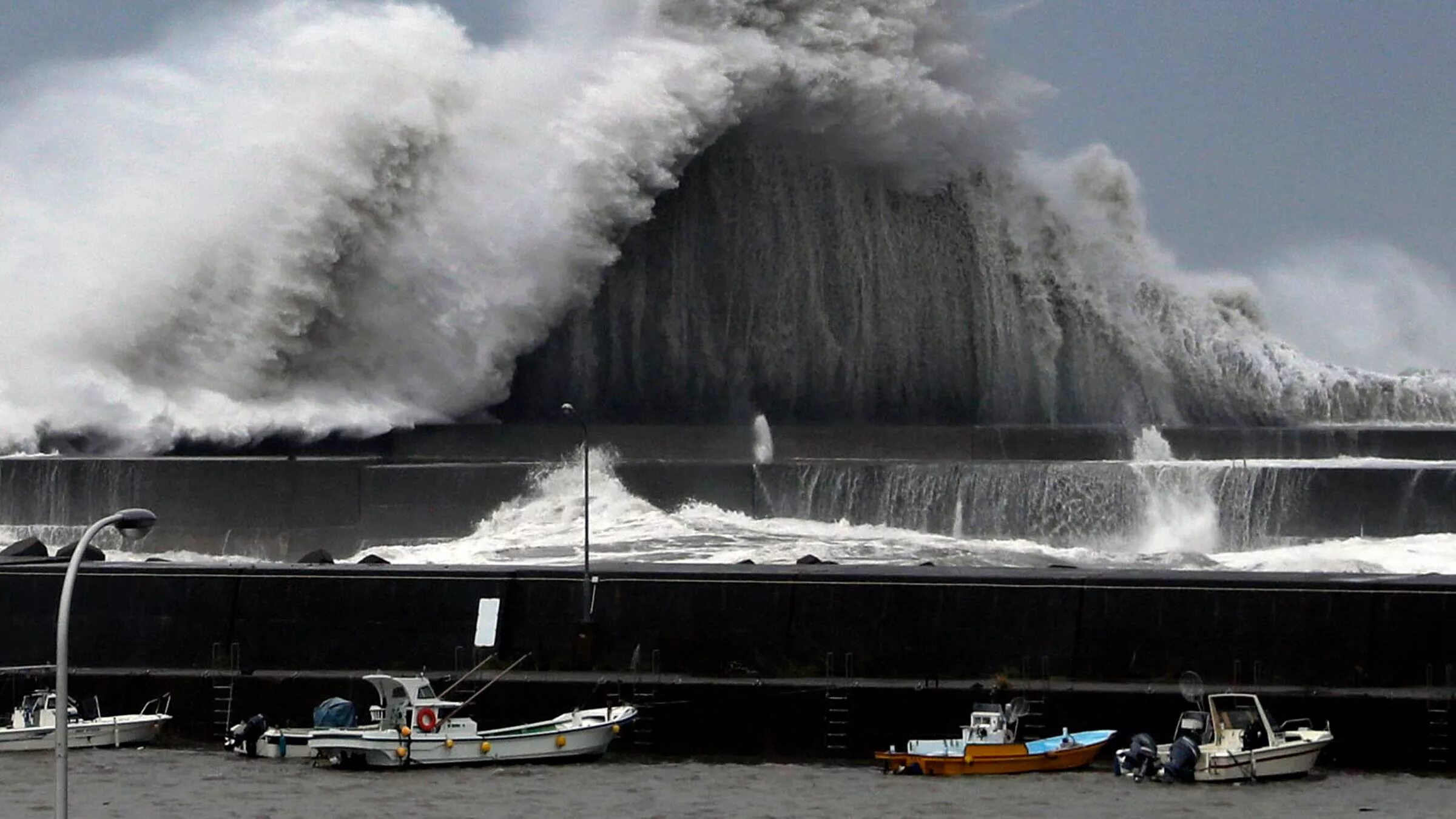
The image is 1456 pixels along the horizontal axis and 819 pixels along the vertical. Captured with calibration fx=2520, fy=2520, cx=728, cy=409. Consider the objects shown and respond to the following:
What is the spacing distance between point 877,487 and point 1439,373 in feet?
63.2

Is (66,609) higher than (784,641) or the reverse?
higher

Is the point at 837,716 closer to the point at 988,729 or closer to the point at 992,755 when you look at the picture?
the point at 988,729

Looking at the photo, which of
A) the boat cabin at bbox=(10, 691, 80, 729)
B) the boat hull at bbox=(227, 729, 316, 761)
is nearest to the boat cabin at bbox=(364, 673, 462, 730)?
the boat hull at bbox=(227, 729, 316, 761)

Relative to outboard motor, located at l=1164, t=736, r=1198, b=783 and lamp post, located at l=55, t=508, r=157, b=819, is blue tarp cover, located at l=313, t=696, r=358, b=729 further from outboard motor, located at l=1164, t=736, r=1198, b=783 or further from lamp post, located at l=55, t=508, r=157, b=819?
lamp post, located at l=55, t=508, r=157, b=819

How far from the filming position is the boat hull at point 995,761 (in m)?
21.4

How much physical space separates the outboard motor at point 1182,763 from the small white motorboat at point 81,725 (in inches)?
368

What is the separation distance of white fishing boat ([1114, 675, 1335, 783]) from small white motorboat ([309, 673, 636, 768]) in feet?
15.0

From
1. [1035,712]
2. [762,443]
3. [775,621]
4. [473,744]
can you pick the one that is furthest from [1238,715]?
[762,443]

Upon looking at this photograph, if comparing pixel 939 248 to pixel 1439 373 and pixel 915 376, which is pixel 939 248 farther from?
pixel 1439 373

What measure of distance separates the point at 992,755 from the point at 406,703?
525 centimetres

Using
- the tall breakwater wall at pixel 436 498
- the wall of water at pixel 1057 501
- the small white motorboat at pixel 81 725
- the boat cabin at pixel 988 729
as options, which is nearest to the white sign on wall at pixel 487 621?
the small white motorboat at pixel 81 725

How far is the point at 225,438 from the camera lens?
3700cm

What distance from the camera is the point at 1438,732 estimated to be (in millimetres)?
21281

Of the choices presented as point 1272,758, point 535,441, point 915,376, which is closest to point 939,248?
point 915,376
